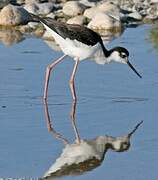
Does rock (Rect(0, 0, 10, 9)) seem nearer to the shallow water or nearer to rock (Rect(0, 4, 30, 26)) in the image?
rock (Rect(0, 4, 30, 26))

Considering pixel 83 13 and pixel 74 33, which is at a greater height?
pixel 74 33

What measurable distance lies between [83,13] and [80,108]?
564 centimetres

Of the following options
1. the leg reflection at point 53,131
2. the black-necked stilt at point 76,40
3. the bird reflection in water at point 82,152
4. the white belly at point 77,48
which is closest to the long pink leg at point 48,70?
the black-necked stilt at point 76,40

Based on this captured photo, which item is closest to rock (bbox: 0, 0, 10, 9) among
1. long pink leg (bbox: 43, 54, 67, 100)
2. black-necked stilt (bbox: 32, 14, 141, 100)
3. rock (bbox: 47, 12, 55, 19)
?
rock (bbox: 47, 12, 55, 19)

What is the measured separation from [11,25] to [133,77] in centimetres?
391

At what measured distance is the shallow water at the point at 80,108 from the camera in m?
8.10

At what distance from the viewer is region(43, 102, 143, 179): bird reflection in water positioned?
7919 mm

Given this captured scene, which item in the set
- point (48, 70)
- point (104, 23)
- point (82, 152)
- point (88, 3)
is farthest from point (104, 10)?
point (82, 152)

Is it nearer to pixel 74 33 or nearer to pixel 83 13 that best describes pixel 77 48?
pixel 74 33

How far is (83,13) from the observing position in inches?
615

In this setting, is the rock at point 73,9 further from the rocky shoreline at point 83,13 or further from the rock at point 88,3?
the rock at point 88,3

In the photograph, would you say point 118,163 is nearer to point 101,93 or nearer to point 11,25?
point 101,93

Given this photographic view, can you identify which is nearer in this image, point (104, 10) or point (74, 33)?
point (74, 33)

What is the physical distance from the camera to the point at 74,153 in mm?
8555
